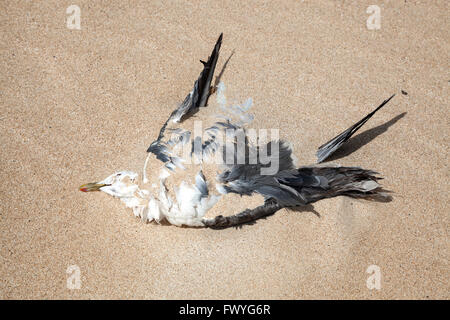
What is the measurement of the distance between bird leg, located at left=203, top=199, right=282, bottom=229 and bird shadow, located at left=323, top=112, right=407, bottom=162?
0.52 meters

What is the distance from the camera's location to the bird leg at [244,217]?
80.5 inches

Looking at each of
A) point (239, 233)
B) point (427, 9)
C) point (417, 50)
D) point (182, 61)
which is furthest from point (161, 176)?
point (427, 9)

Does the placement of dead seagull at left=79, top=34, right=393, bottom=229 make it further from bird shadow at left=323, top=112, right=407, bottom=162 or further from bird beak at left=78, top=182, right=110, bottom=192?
bird shadow at left=323, top=112, right=407, bottom=162

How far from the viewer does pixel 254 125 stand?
97.6 inches

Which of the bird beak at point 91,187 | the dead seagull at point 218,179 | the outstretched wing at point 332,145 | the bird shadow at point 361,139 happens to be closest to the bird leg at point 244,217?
the dead seagull at point 218,179

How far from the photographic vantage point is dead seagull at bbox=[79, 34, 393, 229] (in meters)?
2.02

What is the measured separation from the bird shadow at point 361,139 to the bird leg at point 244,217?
1.72 feet

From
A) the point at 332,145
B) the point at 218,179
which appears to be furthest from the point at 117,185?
the point at 332,145

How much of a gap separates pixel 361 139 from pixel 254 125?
2.24 feet

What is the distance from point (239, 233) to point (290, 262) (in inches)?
12.4

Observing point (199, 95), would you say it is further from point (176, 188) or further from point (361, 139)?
point (361, 139)

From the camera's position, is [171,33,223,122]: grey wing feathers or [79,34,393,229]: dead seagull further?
[171,33,223,122]: grey wing feathers

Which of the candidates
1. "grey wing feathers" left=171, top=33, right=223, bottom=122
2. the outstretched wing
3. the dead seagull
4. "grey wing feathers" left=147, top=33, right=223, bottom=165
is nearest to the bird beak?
the dead seagull

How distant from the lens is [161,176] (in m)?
2.05
